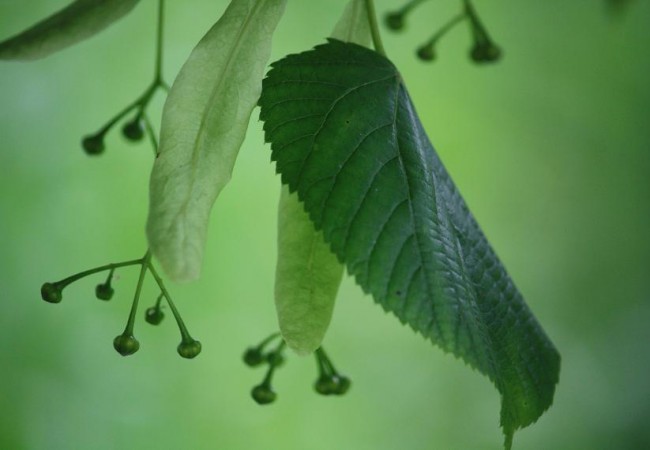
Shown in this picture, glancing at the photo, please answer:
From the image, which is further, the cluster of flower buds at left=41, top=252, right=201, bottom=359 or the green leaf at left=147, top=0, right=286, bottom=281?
the cluster of flower buds at left=41, top=252, right=201, bottom=359

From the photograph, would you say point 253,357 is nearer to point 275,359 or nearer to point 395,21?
point 275,359

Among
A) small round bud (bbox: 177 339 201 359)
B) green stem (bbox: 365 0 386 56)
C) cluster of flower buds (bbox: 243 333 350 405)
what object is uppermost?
green stem (bbox: 365 0 386 56)

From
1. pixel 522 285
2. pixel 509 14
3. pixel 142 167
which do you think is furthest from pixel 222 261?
pixel 509 14

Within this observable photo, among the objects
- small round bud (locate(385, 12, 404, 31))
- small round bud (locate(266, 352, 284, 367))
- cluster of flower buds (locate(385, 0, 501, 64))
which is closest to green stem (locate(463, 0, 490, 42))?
cluster of flower buds (locate(385, 0, 501, 64))

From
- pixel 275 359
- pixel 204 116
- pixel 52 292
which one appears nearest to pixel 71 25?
pixel 204 116

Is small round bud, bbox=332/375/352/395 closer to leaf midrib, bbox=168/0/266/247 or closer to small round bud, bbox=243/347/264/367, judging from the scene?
small round bud, bbox=243/347/264/367

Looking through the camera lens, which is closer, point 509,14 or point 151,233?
point 151,233

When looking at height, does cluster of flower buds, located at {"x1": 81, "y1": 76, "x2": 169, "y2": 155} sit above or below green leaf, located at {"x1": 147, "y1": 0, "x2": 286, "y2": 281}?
below

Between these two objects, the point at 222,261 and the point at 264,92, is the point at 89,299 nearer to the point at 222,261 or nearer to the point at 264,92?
the point at 222,261
